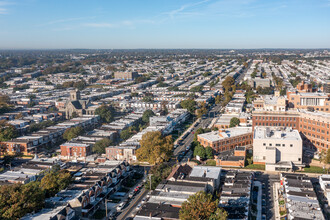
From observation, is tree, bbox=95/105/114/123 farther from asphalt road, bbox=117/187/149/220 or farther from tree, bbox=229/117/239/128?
asphalt road, bbox=117/187/149/220

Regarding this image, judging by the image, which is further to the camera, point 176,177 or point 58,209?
point 176,177

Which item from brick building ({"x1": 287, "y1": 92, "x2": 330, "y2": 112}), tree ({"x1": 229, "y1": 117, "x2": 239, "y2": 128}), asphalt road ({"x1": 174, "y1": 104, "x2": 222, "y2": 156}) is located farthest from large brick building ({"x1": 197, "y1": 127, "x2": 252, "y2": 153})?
brick building ({"x1": 287, "y1": 92, "x2": 330, "y2": 112})

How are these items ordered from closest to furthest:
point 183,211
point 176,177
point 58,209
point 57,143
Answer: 1. point 183,211
2. point 58,209
3. point 176,177
4. point 57,143

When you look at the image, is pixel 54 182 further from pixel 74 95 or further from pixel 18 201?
pixel 74 95

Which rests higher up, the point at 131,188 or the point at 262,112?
the point at 262,112

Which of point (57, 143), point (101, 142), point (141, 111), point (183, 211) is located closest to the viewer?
point (183, 211)

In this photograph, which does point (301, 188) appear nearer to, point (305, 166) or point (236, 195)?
point (236, 195)

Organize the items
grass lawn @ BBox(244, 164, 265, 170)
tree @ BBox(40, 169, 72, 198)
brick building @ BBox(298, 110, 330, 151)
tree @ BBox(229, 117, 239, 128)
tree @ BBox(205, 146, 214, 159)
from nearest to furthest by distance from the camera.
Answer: tree @ BBox(40, 169, 72, 198) → grass lawn @ BBox(244, 164, 265, 170) → tree @ BBox(205, 146, 214, 159) → brick building @ BBox(298, 110, 330, 151) → tree @ BBox(229, 117, 239, 128)

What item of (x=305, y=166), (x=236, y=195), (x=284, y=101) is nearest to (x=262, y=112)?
(x=284, y=101)
